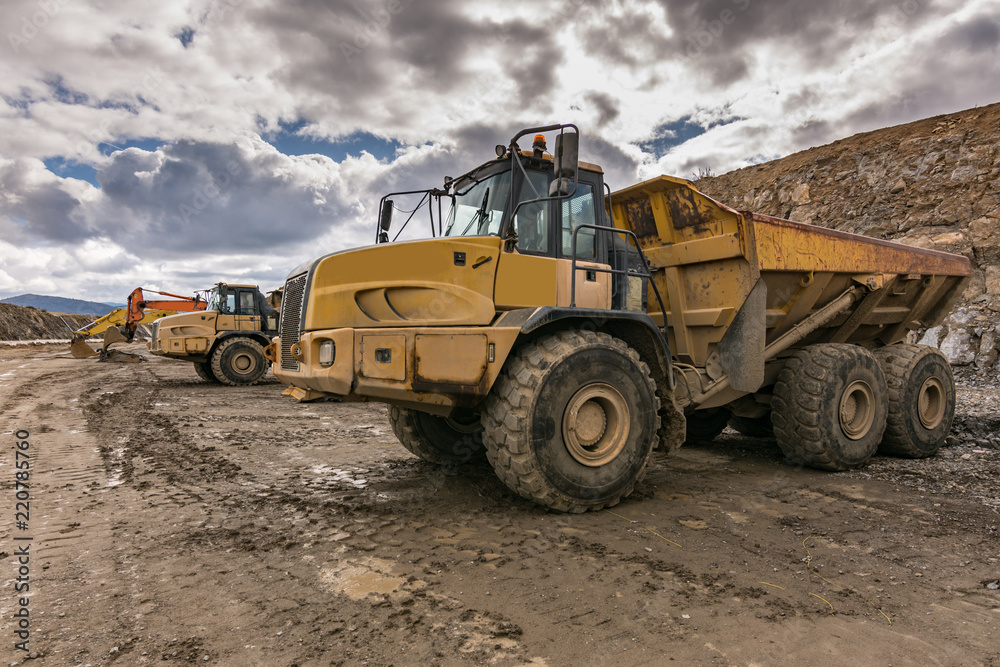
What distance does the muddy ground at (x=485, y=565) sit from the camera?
2262 millimetres

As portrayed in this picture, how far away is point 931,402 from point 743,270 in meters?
3.13

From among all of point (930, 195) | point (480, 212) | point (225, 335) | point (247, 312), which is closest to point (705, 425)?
point (480, 212)

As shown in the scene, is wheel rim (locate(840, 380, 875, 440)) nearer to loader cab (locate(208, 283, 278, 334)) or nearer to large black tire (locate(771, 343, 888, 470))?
large black tire (locate(771, 343, 888, 470))

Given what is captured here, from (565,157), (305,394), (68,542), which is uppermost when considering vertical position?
(565,157)

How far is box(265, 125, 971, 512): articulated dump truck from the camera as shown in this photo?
3625mm

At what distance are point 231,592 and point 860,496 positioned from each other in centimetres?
443

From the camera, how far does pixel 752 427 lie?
22.3 ft

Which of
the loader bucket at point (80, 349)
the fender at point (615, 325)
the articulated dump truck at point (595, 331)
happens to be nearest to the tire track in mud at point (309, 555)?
the articulated dump truck at point (595, 331)

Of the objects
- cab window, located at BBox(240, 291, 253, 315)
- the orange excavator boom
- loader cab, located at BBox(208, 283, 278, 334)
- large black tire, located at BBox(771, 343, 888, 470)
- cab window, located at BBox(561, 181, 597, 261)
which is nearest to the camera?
cab window, located at BBox(561, 181, 597, 261)

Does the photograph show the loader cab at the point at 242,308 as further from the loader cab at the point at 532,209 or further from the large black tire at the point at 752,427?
the large black tire at the point at 752,427

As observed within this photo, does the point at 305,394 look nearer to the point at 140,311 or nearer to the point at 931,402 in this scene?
the point at 931,402

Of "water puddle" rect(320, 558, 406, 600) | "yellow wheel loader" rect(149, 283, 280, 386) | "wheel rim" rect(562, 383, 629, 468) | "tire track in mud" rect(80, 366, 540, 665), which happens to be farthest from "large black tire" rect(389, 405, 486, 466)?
"yellow wheel loader" rect(149, 283, 280, 386)

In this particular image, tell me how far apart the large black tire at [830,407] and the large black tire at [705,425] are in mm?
1263

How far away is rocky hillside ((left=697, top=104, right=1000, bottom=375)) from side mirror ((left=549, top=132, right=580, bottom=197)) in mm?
10289
